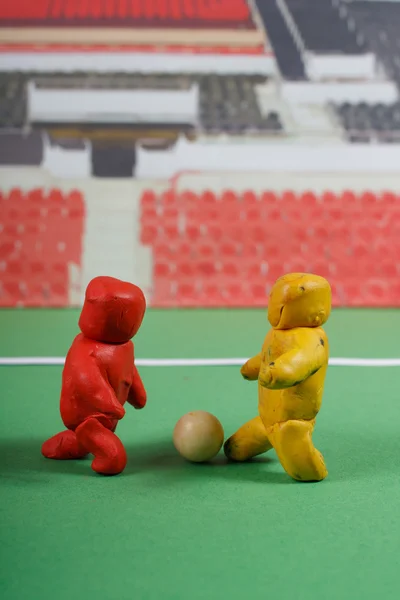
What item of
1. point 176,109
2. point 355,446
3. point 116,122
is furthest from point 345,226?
point 355,446

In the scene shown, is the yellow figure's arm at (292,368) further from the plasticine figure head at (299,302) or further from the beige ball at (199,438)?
the beige ball at (199,438)

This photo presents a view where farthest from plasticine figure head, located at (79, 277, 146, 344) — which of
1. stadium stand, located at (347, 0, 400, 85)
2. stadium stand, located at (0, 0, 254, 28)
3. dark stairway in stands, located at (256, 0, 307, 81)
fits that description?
stadium stand, located at (347, 0, 400, 85)

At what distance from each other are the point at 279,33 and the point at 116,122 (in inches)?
52.9

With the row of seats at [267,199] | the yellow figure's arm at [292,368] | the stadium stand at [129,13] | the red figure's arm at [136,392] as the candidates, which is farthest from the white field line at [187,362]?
the stadium stand at [129,13]

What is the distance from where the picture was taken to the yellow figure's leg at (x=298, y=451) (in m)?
1.62


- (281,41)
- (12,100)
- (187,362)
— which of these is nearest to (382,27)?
(281,41)

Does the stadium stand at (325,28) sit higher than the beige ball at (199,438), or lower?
higher

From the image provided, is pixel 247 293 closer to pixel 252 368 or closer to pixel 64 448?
pixel 252 368

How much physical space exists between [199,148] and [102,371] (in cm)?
331

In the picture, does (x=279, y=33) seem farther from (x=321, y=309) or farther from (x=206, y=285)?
(x=321, y=309)

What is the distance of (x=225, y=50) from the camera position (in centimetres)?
502

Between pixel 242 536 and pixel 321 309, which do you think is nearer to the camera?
pixel 242 536

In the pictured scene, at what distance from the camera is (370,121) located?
491cm

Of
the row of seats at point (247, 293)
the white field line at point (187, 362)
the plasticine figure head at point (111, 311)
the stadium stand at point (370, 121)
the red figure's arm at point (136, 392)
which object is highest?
the stadium stand at point (370, 121)
